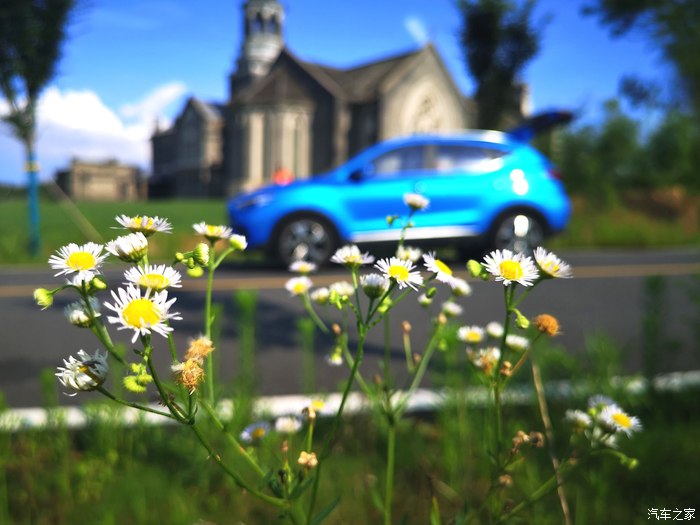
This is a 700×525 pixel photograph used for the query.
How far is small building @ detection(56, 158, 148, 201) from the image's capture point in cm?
4909

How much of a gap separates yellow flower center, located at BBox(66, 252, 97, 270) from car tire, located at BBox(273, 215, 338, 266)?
689 cm

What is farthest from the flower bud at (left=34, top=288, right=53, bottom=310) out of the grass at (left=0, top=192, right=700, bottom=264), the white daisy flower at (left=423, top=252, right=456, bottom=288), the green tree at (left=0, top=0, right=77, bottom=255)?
the green tree at (left=0, top=0, right=77, bottom=255)

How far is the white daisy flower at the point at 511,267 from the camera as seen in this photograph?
71cm

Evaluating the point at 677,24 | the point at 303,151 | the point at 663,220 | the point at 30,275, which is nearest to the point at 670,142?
the point at 663,220

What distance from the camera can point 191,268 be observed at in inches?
28.7

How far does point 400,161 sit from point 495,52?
823 inches

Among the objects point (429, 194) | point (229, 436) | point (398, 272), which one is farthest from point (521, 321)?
point (429, 194)

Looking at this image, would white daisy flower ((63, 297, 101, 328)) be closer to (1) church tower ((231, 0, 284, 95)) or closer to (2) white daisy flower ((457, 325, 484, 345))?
(2) white daisy flower ((457, 325, 484, 345))

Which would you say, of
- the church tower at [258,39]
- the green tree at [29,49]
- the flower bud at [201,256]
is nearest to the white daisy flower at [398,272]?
the flower bud at [201,256]

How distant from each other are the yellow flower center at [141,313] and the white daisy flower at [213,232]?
0.78 feet

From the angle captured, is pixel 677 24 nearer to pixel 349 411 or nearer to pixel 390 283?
pixel 349 411

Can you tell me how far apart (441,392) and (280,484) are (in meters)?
1.65

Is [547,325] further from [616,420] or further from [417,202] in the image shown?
[417,202]

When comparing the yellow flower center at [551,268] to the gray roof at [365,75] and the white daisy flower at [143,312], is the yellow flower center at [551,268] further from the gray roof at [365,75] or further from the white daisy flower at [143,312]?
the gray roof at [365,75]
